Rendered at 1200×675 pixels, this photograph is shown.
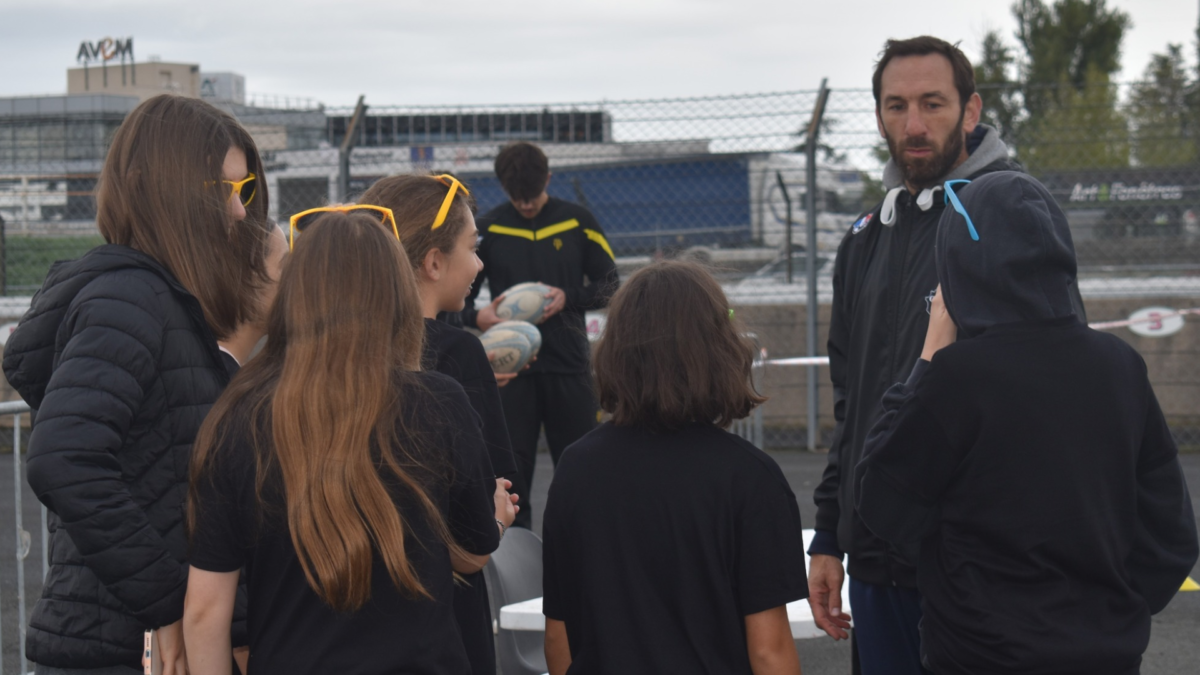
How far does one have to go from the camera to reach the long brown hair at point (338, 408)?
1797 millimetres

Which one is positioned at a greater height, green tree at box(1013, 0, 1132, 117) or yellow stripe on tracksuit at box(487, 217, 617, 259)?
green tree at box(1013, 0, 1132, 117)

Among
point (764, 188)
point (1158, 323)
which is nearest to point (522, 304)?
point (764, 188)

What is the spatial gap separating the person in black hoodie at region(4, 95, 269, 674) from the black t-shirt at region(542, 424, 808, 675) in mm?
805

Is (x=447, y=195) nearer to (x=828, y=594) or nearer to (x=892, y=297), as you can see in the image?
(x=892, y=297)

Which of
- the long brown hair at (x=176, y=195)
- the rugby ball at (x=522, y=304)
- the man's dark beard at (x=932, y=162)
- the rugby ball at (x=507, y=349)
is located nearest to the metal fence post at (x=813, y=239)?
the rugby ball at (x=522, y=304)

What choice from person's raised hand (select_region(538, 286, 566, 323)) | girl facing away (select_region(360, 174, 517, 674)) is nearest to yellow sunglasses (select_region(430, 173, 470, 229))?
girl facing away (select_region(360, 174, 517, 674))

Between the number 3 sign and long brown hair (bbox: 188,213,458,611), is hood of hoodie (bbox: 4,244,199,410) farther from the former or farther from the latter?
the number 3 sign

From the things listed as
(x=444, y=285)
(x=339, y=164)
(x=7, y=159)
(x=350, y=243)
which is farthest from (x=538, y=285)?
(x=7, y=159)

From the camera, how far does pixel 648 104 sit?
8.31m

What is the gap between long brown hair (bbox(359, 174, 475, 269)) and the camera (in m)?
2.66

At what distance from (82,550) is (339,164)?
685 cm

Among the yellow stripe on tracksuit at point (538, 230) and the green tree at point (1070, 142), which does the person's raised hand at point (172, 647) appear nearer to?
the yellow stripe on tracksuit at point (538, 230)

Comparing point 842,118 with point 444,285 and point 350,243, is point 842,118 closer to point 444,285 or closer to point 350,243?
point 444,285

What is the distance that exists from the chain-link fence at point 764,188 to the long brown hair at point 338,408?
20.9 feet
